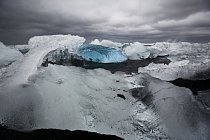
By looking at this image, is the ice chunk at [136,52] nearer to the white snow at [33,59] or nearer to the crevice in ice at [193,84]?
the crevice in ice at [193,84]

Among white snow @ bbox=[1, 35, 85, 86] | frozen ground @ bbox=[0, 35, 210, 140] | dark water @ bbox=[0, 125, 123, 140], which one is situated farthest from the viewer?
white snow @ bbox=[1, 35, 85, 86]

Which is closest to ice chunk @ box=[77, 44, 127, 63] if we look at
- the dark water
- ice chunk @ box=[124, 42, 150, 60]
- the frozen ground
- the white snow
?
ice chunk @ box=[124, 42, 150, 60]

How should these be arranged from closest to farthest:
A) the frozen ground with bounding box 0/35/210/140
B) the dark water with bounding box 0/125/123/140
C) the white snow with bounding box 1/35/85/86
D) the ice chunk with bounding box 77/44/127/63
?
1. the dark water with bounding box 0/125/123/140
2. the frozen ground with bounding box 0/35/210/140
3. the white snow with bounding box 1/35/85/86
4. the ice chunk with bounding box 77/44/127/63

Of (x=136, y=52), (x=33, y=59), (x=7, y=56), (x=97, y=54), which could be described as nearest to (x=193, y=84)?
(x=33, y=59)

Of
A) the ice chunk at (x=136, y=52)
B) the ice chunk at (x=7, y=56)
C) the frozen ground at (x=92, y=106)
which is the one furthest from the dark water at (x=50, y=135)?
the ice chunk at (x=136, y=52)

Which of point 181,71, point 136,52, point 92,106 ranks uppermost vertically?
point 181,71

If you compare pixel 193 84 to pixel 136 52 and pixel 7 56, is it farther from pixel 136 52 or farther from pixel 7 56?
pixel 136 52

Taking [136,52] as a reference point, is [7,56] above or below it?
above

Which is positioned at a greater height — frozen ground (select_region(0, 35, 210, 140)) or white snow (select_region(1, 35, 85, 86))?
white snow (select_region(1, 35, 85, 86))

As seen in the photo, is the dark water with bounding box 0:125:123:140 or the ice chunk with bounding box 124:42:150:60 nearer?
the dark water with bounding box 0:125:123:140

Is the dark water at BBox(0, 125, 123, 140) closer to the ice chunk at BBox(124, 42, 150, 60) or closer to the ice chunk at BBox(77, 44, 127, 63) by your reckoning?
the ice chunk at BBox(77, 44, 127, 63)

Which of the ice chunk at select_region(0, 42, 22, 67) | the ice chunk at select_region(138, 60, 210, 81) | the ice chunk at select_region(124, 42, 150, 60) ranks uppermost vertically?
the ice chunk at select_region(0, 42, 22, 67)

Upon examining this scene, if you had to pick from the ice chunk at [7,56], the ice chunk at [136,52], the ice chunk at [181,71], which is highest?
the ice chunk at [7,56]
